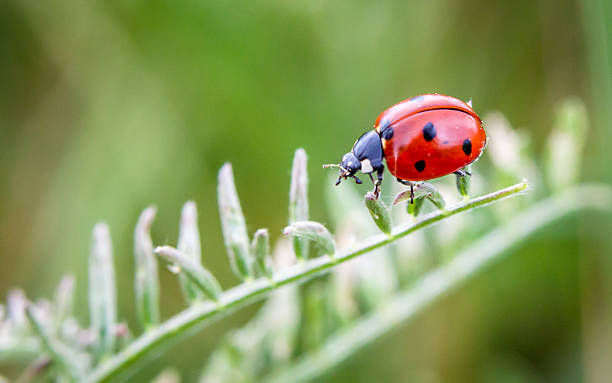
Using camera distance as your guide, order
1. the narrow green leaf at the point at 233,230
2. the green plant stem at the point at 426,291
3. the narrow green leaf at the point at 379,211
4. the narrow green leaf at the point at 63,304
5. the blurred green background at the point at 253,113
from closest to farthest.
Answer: the narrow green leaf at the point at 379,211, the narrow green leaf at the point at 233,230, the narrow green leaf at the point at 63,304, the green plant stem at the point at 426,291, the blurred green background at the point at 253,113

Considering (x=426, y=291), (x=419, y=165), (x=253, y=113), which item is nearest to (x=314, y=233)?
(x=419, y=165)

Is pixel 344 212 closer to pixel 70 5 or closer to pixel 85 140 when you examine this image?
pixel 85 140

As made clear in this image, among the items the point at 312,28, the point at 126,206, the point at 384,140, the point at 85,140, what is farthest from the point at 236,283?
the point at 384,140

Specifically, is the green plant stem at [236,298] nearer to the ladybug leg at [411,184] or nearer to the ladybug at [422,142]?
the ladybug leg at [411,184]

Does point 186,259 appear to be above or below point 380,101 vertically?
below

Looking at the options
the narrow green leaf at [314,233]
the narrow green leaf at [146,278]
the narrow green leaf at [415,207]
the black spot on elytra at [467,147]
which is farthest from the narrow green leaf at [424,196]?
the narrow green leaf at [146,278]

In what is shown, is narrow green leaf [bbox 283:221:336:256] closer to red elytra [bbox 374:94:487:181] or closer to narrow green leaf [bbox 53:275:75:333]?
red elytra [bbox 374:94:487:181]
